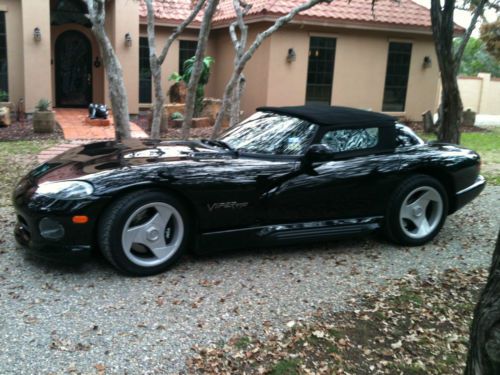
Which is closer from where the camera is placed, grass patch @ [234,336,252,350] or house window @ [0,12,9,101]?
grass patch @ [234,336,252,350]

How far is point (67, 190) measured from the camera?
13.4ft

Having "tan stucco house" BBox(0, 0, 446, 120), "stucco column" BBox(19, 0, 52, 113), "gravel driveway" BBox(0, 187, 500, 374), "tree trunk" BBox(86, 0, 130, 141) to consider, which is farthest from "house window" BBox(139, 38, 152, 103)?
"gravel driveway" BBox(0, 187, 500, 374)

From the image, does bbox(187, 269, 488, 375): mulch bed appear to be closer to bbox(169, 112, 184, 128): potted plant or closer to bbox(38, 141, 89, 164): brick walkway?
bbox(38, 141, 89, 164): brick walkway

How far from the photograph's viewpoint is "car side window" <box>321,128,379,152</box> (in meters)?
Result: 5.05

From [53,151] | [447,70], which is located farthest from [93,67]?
[447,70]

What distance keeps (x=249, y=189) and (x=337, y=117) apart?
1258 mm

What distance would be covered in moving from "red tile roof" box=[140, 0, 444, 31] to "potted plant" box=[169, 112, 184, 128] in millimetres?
3433

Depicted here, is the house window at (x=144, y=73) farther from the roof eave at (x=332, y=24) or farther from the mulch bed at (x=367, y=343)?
the mulch bed at (x=367, y=343)

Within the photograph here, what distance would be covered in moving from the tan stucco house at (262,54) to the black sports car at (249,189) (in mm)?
10049

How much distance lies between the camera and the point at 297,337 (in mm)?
3504

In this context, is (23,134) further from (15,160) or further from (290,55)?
(290,55)

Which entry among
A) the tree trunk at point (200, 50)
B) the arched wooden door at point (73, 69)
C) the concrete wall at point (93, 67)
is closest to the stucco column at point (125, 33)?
the concrete wall at point (93, 67)

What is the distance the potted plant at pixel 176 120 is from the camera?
14.3 metres

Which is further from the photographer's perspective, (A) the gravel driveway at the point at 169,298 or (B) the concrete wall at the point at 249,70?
(B) the concrete wall at the point at 249,70
